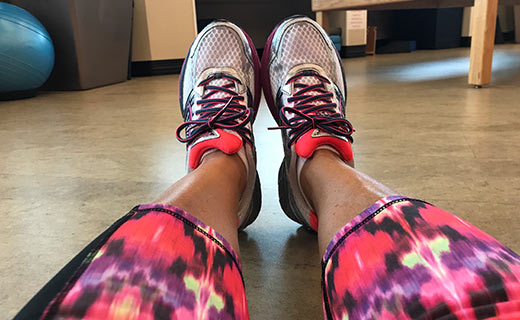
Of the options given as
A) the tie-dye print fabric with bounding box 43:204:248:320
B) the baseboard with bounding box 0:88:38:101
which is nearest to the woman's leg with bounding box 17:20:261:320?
the tie-dye print fabric with bounding box 43:204:248:320

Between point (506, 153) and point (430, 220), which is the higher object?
point (430, 220)

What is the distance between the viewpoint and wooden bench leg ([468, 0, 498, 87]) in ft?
5.17

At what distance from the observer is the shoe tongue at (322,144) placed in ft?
1.70

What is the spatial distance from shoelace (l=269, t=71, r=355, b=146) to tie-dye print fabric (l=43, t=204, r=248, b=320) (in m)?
0.29

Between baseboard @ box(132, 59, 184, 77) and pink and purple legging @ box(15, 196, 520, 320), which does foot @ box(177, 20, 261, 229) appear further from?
baseboard @ box(132, 59, 184, 77)

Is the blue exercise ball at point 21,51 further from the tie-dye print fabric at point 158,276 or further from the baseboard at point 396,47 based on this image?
the baseboard at point 396,47

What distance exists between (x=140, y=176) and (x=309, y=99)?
1.27 feet

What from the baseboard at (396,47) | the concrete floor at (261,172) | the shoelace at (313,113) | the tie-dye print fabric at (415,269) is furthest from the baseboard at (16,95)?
the baseboard at (396,47)

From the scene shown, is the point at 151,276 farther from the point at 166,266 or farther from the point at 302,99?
the point at 302,99

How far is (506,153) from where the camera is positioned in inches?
32.5

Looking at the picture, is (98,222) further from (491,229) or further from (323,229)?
(491,229)

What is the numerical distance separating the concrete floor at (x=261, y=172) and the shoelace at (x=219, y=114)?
0.52ft

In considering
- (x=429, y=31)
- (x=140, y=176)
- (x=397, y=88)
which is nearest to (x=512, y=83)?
(x=397, y=88)

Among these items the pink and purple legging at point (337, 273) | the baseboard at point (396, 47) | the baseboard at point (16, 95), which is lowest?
the baseboard at point (396, 47)
